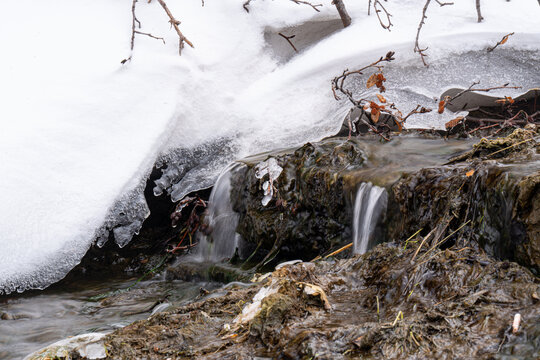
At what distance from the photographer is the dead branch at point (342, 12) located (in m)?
5.62

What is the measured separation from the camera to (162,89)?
471 centimetres

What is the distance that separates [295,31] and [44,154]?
3.30m

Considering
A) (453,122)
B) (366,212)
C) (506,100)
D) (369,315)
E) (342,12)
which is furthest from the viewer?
(342,12)

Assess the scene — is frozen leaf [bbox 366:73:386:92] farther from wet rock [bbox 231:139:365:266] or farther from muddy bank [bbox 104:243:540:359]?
muddy bank [bbox 104:243:540:359]

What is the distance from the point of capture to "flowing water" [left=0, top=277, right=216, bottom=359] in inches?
117

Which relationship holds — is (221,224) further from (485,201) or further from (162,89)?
(485,201)

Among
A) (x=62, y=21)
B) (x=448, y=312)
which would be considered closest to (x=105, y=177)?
(x=62, y=21)

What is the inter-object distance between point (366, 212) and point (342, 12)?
3.32 meters

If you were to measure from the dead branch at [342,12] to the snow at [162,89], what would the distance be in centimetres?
11

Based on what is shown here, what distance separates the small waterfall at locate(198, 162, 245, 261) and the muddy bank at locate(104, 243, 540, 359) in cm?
165

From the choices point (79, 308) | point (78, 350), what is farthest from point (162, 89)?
point (78, 350)

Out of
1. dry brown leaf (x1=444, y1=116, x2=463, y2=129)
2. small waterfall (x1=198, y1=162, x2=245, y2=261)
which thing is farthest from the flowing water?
dry brown leaf (x1=444, y1=116, x2=463, y2=129)

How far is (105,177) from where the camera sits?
3967mm

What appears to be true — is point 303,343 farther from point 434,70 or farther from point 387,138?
point 434,70
